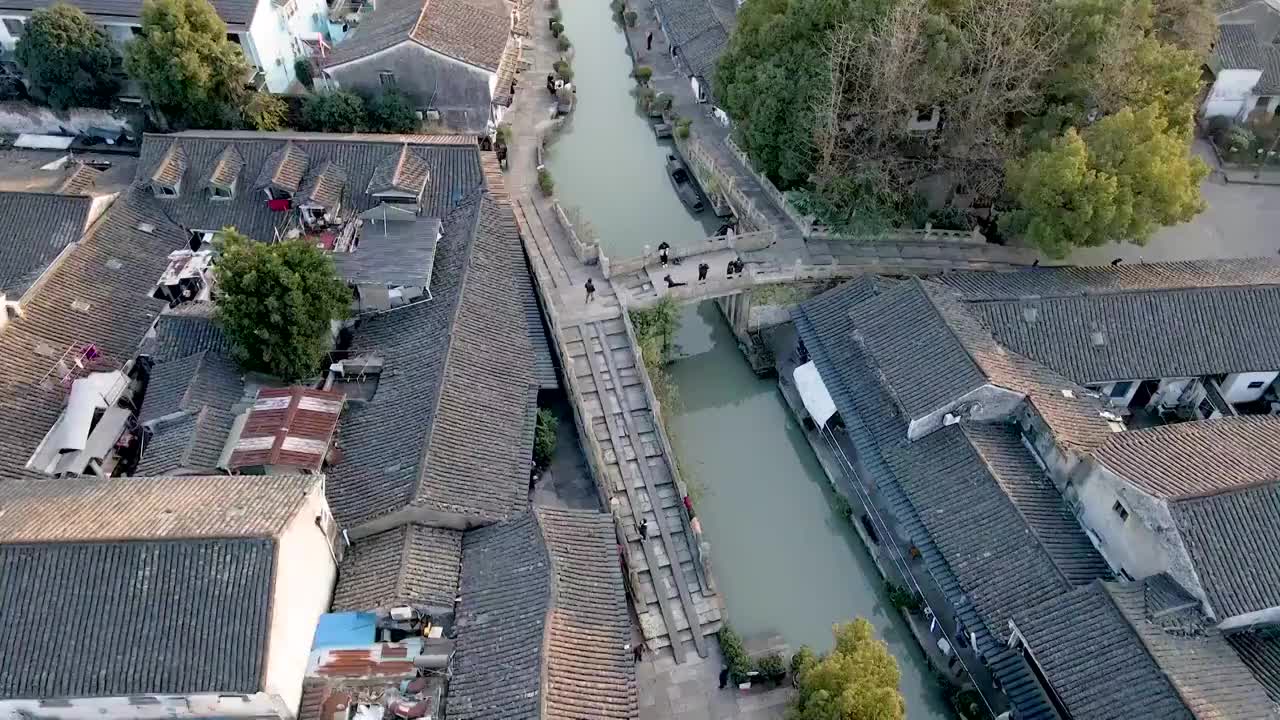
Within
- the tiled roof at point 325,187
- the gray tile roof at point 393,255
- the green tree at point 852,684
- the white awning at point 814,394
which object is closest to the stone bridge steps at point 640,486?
the green tree at point 852,684

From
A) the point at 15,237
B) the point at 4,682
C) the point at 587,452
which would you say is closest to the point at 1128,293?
the point at 587,452

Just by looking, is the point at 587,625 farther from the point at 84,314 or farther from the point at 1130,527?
the point at 84,314

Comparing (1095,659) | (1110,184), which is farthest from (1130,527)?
(1110,184)

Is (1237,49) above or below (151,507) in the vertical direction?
above

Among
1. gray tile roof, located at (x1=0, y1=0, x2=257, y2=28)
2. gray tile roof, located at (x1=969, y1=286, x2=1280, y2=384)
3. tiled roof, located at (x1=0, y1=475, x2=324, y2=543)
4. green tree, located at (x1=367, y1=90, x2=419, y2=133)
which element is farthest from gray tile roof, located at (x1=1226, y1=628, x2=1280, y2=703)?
gray tile roof, located at (x1=0, y1=0, x2=257, y2=28)

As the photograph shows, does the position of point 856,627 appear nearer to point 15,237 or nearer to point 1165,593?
point 1165,593
